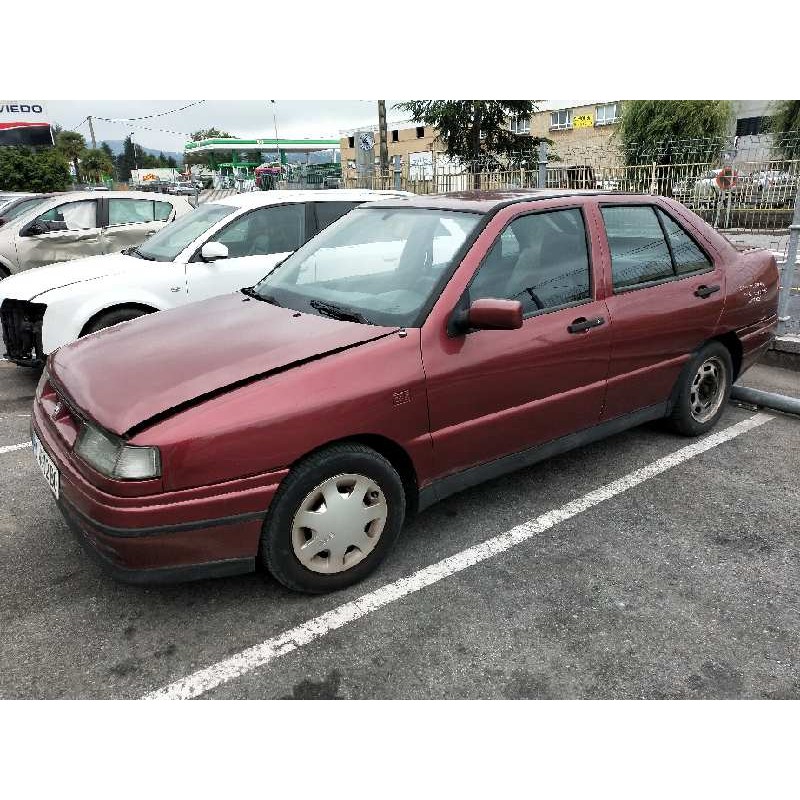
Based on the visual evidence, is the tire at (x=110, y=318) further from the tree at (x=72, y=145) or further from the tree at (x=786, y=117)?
the tree at (x=72, y=145)

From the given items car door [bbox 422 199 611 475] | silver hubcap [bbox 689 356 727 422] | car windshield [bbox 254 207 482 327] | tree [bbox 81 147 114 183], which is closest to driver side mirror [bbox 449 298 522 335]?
car door [bbox 422 199 611 475]

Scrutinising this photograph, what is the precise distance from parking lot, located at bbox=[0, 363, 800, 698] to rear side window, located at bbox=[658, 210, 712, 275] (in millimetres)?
1330

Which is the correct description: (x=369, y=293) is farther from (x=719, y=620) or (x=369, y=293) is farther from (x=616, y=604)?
(x=719, y=620)

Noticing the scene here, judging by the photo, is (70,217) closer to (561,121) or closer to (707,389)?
(707,389)

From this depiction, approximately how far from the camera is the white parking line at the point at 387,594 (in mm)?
2387

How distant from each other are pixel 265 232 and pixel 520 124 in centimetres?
2122

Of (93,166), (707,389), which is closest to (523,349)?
(707,389)

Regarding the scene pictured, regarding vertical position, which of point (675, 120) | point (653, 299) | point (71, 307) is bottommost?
point (71, 307)

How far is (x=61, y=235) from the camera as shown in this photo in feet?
30.8

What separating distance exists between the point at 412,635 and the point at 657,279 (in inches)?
100

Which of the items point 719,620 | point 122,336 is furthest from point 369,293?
point 719,620

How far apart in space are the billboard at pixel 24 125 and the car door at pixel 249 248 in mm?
40212

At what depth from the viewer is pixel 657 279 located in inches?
152

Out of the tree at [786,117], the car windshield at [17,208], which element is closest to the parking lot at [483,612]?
the car windshield at [17,208]
